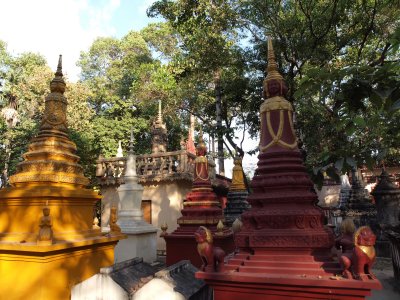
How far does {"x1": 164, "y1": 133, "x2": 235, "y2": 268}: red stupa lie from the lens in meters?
8.77

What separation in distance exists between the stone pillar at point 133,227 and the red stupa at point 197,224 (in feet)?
3.53

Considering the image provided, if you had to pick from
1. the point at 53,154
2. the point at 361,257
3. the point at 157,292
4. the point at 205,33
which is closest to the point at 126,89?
the point at 205,33

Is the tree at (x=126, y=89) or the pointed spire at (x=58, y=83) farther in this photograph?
the tree at (x=126, y=89)

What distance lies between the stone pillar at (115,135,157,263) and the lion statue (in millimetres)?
7245

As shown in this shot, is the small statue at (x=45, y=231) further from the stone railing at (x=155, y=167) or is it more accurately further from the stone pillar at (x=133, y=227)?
the stone railing at (x=155, y=167)

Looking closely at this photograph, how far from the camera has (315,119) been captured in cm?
1670

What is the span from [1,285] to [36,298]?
0.67m

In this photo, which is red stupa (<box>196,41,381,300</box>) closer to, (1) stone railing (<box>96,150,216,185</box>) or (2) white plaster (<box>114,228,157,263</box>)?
(2) white plaster (<box>114,228,157,263</box>)

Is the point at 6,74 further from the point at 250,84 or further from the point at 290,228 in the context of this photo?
the point at 290,228

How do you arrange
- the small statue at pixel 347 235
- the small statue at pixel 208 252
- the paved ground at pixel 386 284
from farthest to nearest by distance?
1. the paved ground at pixel 386 284
2. the small statue at pixel 347 235
3. the small statue at pixel 208 252

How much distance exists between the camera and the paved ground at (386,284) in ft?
24.2

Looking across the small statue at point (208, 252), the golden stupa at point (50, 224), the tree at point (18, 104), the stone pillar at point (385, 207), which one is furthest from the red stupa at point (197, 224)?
the tree at point (18, 104)

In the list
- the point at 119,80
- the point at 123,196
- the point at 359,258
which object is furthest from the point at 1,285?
the point at 119,80

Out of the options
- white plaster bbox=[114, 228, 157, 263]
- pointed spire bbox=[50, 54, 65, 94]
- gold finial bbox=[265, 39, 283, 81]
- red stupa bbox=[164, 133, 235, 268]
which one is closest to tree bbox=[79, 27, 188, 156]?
red stupa bbox=[164, 133, 235, 268]
